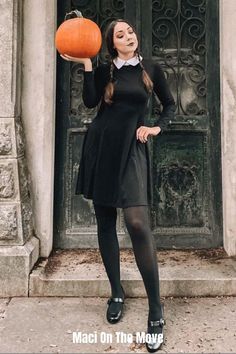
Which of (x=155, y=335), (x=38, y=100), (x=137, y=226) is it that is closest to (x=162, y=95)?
(x=137, y=226)

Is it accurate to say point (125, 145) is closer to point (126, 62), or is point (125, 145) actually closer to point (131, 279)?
point (126, 62)

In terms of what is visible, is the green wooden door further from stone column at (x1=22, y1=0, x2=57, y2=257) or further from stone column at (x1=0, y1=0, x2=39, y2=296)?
stone column at (x1=0, y1=0, x2=39, y2=296)

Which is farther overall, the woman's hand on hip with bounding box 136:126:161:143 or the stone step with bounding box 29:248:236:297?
the stone step with bounding box 29:248:236:297

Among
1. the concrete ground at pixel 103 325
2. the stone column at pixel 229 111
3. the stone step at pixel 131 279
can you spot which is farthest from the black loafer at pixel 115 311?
the stone column at pixel 229 111

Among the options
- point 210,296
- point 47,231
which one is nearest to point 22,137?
point 47,231

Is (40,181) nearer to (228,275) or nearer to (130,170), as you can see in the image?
(130,170)

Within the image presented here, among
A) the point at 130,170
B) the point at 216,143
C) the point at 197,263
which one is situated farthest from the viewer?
the point at 216,143

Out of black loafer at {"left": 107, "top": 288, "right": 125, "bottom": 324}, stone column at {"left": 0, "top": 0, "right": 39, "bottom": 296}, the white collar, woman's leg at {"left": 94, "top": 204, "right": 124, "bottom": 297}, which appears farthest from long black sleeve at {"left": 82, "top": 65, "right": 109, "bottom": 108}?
black loafer at {"left": 107, "top": 288, "right": 125, "bottom": 324}

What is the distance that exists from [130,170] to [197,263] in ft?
4.85

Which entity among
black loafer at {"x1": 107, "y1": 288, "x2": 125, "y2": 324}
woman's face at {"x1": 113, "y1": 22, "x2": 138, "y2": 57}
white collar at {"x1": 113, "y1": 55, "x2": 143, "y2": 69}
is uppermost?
woman's face at {"x1": 113, "y1": 22, "x2": 138, "y2": 57}

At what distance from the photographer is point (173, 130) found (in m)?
4.39

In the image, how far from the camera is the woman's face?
2957 mm

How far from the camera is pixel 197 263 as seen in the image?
398 cm

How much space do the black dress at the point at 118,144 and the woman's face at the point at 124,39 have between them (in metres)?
0.11
